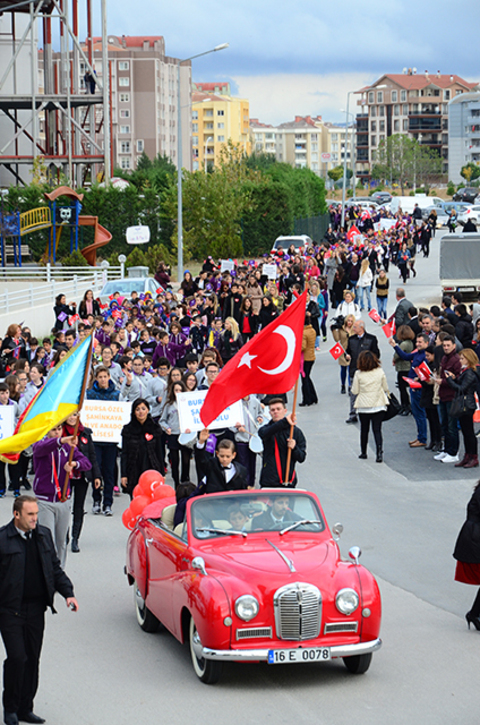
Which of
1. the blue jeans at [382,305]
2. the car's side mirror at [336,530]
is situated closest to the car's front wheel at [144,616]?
the car's side mirror at [336,530]

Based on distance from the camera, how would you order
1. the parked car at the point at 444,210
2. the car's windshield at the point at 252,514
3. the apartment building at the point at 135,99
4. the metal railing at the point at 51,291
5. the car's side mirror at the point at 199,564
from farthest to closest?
the apartment building at the point at 135,99
the parked car at the point at 444,210
the metal railing at the point at 51,291
the car's windshield at the point at 252,514
the car's side mirror at the point at 199,564

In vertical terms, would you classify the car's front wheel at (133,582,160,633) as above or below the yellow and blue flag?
below

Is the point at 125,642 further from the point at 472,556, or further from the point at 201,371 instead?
the point at 201,371

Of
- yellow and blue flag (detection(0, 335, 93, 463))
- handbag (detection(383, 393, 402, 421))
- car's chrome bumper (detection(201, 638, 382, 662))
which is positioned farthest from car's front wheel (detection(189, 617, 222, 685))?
handbag (detection(383, 393, 402, 421))

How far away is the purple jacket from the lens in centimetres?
1079

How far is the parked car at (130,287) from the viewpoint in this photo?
3048 cm

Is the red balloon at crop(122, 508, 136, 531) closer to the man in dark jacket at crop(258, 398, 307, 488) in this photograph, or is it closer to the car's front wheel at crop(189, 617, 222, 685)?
the man in dark jacket at crop(258, 398, 307, 488)

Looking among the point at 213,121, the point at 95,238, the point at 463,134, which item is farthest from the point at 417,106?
the point at 95,238

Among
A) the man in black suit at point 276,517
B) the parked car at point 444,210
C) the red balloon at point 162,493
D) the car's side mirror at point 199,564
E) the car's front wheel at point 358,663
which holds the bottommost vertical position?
the car's front wheel at point 358,663

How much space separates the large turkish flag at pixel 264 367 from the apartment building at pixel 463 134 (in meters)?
172

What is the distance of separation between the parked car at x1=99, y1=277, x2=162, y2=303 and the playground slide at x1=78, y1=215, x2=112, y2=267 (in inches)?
531

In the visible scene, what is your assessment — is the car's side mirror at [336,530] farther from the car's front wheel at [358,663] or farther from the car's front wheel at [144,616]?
the car's front wheel at [144,616]

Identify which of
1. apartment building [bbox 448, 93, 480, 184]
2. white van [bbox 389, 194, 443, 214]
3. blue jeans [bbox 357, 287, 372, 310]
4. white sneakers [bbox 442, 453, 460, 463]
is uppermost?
apartment building [bbox 448, 93, 480, 184]

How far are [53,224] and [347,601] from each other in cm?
3886
